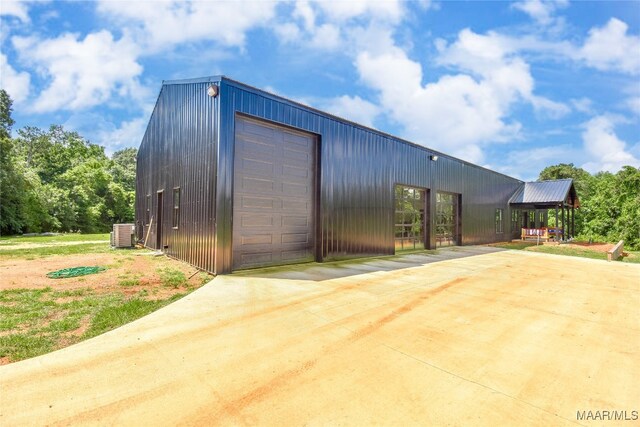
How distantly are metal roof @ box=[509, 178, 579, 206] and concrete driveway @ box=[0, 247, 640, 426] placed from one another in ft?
55.2

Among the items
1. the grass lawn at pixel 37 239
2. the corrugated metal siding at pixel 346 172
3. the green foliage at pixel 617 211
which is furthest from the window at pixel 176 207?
the green foliage at pixel 617 211

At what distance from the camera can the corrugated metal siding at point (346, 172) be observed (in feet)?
23.1

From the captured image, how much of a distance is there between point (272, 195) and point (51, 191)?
27.6 meters

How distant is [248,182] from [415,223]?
8330mm

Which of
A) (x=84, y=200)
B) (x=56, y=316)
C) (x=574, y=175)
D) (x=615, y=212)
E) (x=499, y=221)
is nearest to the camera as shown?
(x=56, y=316)

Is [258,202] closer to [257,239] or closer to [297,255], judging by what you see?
[257,239]

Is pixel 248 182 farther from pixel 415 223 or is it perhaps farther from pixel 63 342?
pixel 415 223

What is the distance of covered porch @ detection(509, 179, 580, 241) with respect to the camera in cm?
1856

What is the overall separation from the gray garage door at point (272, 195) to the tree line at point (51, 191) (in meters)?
23.1

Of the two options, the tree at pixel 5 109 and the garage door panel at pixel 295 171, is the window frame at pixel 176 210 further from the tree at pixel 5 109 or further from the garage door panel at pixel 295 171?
the tree at pixel 5 109

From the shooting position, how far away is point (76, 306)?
14.2 ft

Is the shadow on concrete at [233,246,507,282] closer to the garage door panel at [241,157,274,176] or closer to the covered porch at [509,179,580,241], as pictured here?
the garage door panel at [241,157,274,176]

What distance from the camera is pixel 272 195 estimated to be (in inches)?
319

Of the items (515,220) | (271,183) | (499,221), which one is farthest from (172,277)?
(515,220)
